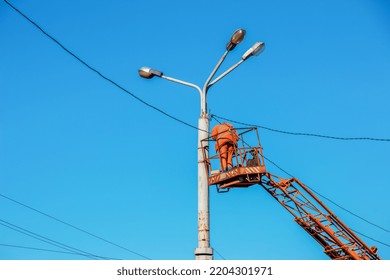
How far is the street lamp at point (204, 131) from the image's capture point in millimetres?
7965

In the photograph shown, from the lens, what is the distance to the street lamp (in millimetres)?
7965

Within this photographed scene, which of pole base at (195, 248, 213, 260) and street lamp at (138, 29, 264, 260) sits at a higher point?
street lamp at (138, 29, 264, 260)

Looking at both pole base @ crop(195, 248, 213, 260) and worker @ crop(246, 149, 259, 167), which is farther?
worker @ crop(246, 149, 259, 167)

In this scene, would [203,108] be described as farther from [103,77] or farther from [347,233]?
[347,233]

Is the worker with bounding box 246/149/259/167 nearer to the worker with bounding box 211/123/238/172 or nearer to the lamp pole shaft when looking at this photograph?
the worker with bounding box 211/123/238/172

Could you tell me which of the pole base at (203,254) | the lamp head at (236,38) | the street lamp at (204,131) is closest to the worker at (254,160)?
the street lamp at (204,131)

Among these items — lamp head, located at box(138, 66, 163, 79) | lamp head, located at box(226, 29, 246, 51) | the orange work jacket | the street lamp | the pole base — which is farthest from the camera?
the orange work jacket

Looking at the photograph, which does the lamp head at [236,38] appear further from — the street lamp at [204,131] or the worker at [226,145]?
the worker at [226,145]

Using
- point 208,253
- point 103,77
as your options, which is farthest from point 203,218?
point 103,77

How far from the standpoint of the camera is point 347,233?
15.8 metres

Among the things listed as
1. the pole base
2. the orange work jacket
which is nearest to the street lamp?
the pole base

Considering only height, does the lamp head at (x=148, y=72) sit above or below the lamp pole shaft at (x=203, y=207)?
above

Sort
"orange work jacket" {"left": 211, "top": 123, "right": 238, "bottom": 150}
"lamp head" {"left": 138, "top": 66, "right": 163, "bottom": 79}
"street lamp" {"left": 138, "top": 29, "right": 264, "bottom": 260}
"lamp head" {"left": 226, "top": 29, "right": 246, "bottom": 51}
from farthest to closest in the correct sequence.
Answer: "orange work jacket" {"left": 211, "top": 123, "right": 238, "bottom": 150} → "lamp head" {"left": 138, "top": 66, "right": 163, "bottom": 79} → "lamp head" {"left": 226, "top": 29, "right": 246, "bottom": 51} → "street lamp" {"left": 138, "top": 29, "right": 264, "bottom": 260}
